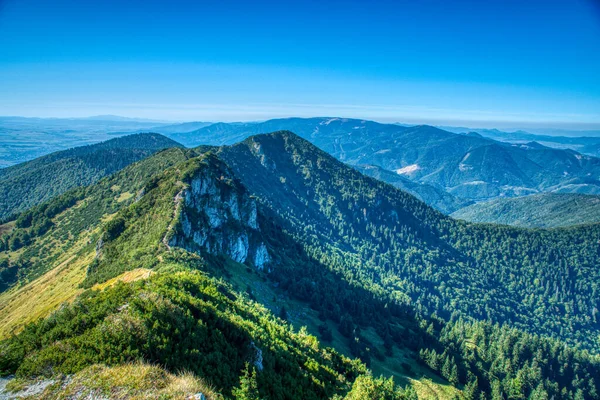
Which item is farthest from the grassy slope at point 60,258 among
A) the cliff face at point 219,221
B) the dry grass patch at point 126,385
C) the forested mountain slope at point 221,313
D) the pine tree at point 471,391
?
the pine tree at point 471,391

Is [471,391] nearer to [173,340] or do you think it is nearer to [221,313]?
[221,313]

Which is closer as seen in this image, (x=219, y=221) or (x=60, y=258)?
(x=219, y=221)

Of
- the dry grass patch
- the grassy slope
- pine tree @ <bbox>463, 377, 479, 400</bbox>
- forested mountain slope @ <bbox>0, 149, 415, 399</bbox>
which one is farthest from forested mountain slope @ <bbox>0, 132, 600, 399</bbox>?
the dry grass patch

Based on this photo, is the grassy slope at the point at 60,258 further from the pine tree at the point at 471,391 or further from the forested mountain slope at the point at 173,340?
the pine tree at the point at 471,391

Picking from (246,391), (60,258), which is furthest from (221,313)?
(60,258)

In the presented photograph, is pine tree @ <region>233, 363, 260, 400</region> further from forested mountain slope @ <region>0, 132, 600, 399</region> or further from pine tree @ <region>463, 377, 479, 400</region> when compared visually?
pine tree @ <region>463, 377, 479, 400</region>

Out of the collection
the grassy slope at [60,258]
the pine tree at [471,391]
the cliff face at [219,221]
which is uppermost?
the cliff face at [219,221]

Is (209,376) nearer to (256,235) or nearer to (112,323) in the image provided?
(112,323)

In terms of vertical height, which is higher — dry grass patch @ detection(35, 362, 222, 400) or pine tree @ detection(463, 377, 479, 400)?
dry grass patch @ detection(35, 362, 222, 400)
